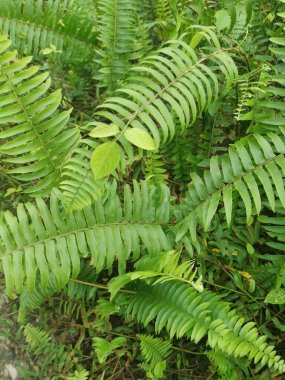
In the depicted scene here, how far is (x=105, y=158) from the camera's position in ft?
5.18

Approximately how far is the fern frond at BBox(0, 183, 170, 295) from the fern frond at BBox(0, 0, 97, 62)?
1.40 meters

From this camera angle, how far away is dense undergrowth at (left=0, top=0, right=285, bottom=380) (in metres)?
1.88

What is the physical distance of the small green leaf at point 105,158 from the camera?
1548 mm

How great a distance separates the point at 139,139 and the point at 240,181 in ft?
2.13

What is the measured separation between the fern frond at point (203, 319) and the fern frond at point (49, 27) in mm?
1818

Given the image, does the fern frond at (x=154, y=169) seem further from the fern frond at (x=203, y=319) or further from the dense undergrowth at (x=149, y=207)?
the fern frond at (x=203, y=319)

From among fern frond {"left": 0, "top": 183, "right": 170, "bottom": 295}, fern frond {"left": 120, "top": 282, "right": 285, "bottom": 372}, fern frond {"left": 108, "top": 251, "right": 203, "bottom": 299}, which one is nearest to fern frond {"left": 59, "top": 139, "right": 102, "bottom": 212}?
fern frond {"left": 0, "top": 183, "right": 170, "bottom": 295}

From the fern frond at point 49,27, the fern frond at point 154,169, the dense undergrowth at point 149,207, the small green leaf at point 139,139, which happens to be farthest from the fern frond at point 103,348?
the fern frond at point 49,27

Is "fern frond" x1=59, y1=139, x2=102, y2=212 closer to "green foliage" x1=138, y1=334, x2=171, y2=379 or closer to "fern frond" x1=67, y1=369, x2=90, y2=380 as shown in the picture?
"green foliage" x1=138, y1=334, x2=171, y2=379

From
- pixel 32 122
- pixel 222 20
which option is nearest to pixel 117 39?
Result: pixel 222 20

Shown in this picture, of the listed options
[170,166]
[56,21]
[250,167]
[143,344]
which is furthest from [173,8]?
[143,344]

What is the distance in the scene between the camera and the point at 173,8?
265cm

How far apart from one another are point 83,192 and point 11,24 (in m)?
1.70

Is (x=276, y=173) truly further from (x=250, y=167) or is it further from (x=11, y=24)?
(x=11, y=24)
